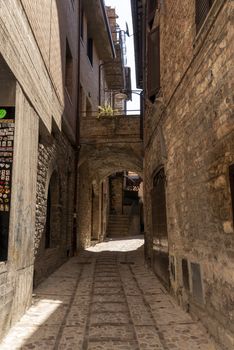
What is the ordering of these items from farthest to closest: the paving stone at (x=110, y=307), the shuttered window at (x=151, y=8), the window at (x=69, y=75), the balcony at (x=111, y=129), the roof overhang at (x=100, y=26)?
the roof overhang at (x=100, y=26)
the balcony at (x=111, y=129)
the window at (x=69, y=75)
the shuttered window at (x=151, y=8)
the paving stone at (x=110, y=307)

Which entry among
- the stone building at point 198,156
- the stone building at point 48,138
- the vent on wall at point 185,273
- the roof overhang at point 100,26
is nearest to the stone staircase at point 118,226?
the stone building at point 48,138

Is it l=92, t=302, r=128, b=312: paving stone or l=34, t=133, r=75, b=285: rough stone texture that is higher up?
l=34, t=133, r=75, b=285: rough stone texture

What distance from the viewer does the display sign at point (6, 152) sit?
4.30 m

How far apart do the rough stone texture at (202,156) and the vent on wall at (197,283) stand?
3 centimetres

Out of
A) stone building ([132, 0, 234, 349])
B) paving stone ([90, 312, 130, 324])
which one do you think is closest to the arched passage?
stone building ([132, 0, 234, 349])

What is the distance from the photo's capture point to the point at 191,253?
4637 millimetres

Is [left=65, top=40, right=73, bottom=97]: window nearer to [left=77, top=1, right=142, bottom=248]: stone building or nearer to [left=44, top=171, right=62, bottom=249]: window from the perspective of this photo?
[left=77, top=1, right=142, bottom=248]: stone building

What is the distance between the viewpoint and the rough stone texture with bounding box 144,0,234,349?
336 cm

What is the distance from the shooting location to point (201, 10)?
4.21 meters

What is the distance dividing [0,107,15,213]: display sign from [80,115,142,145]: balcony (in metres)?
7.11

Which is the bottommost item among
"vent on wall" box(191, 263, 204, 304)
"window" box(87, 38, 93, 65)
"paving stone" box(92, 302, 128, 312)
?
"paving stone" box(92, 302, 128, 312)

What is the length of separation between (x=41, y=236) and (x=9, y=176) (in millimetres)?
2804

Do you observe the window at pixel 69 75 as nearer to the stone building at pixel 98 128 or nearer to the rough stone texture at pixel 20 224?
the stone building at pixel 98 128

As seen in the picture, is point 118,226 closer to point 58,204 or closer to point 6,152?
point 58,204
